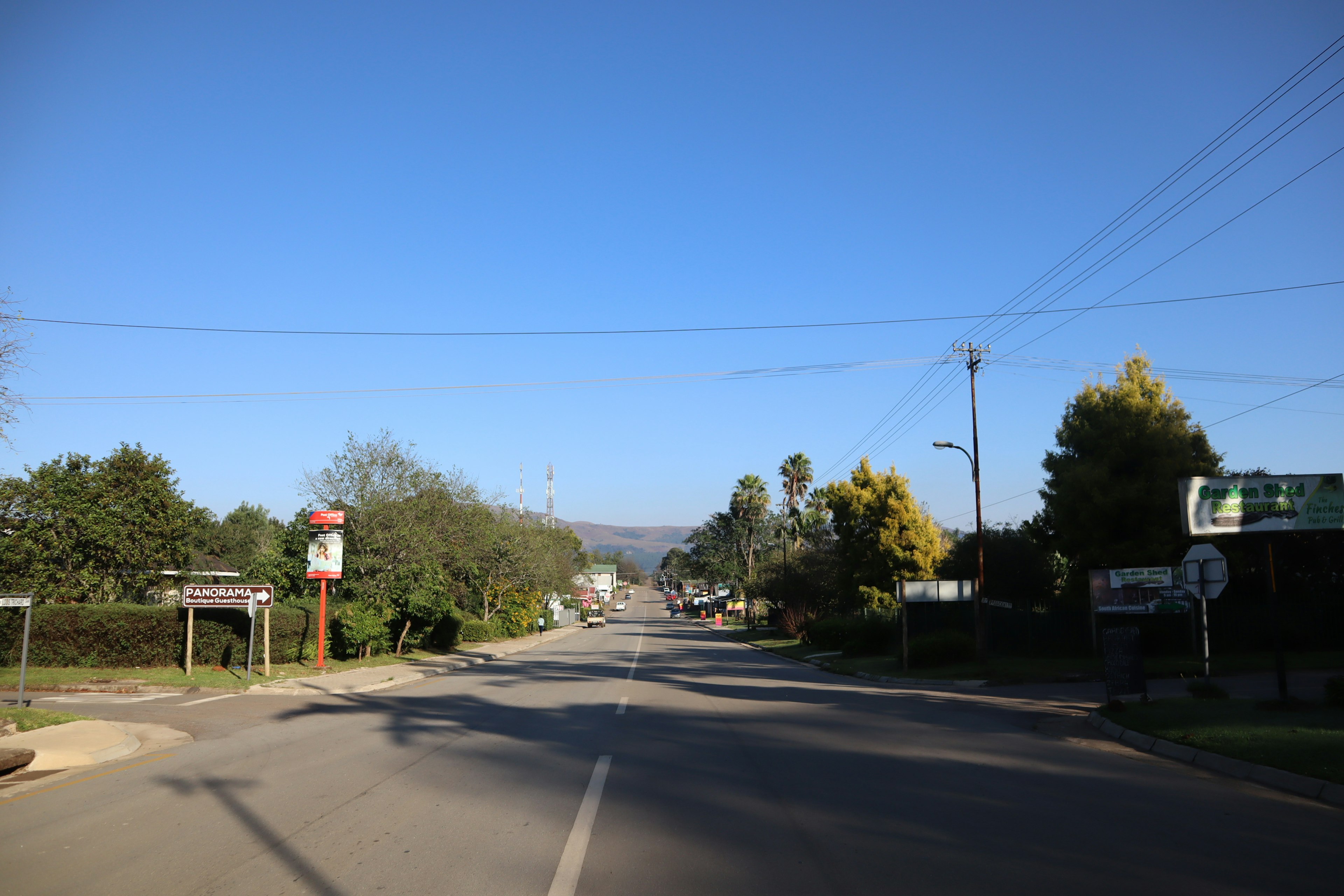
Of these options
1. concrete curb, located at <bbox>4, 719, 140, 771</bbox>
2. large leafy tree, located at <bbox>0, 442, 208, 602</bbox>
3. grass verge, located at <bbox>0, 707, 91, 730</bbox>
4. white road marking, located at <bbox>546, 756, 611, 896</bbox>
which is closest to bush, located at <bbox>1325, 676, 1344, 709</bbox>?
white road marking, located at <bbox>546, 756, 611, 896</bbox>

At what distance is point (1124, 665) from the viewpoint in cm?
1459

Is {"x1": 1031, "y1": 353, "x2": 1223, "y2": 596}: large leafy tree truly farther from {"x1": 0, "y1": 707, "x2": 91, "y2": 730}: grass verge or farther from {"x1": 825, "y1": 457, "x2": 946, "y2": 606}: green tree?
{"x1": 0, "y1": 707, "x2": 91, "y2": 730}: grass verge

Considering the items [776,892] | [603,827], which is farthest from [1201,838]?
[603,827]

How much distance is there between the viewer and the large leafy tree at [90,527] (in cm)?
2778

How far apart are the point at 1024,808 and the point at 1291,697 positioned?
806 cm

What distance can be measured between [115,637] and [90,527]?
652 cm

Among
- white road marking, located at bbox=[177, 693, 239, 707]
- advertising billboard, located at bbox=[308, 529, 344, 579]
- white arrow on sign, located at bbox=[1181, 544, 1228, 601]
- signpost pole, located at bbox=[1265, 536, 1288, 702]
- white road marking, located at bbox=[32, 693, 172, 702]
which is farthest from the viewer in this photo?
advertising billboard, located at bbox=[308, 529, 344, 579]

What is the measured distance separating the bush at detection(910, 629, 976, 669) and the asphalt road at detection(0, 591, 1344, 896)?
11.5 metres

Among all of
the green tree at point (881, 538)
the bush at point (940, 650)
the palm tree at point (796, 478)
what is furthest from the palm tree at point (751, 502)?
the bush at point (940, 650)

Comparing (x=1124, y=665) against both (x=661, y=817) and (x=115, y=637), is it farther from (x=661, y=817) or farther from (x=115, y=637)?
(x=115, y=637)

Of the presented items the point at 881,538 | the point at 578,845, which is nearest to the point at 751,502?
the point at 881,538

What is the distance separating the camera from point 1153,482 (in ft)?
95.5

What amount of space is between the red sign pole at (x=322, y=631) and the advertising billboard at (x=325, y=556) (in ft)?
1.05

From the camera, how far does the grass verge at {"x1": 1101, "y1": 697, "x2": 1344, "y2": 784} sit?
29.5 ft
